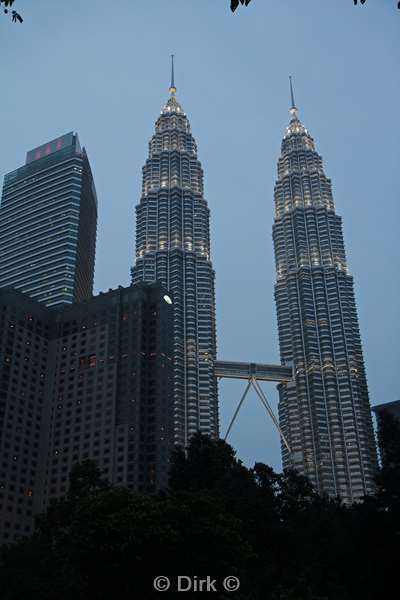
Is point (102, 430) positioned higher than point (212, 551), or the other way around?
point (102, 430)

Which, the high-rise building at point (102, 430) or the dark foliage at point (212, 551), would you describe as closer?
the dark foliage at point (212, 551)

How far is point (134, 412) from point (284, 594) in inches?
5295

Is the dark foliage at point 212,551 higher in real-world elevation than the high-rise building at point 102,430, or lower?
lower

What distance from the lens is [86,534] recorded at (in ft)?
215

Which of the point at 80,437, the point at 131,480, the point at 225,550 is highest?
the point at 80,437

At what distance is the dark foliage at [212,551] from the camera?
6278cm

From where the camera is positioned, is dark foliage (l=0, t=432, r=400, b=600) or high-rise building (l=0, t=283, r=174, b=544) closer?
dark foliage (l=0, t=432, r=400, b=600)

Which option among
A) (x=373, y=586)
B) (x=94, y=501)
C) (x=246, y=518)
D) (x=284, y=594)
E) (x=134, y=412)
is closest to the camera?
(x=284, y=594)

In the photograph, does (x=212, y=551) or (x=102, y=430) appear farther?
(x=102, y=430)

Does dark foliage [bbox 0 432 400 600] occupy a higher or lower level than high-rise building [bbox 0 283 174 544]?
lower

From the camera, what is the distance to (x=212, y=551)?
65.1 m

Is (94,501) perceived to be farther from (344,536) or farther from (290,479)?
(290,479)

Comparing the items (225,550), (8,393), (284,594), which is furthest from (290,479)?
(8,393)

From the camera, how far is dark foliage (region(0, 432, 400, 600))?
62.8 m
